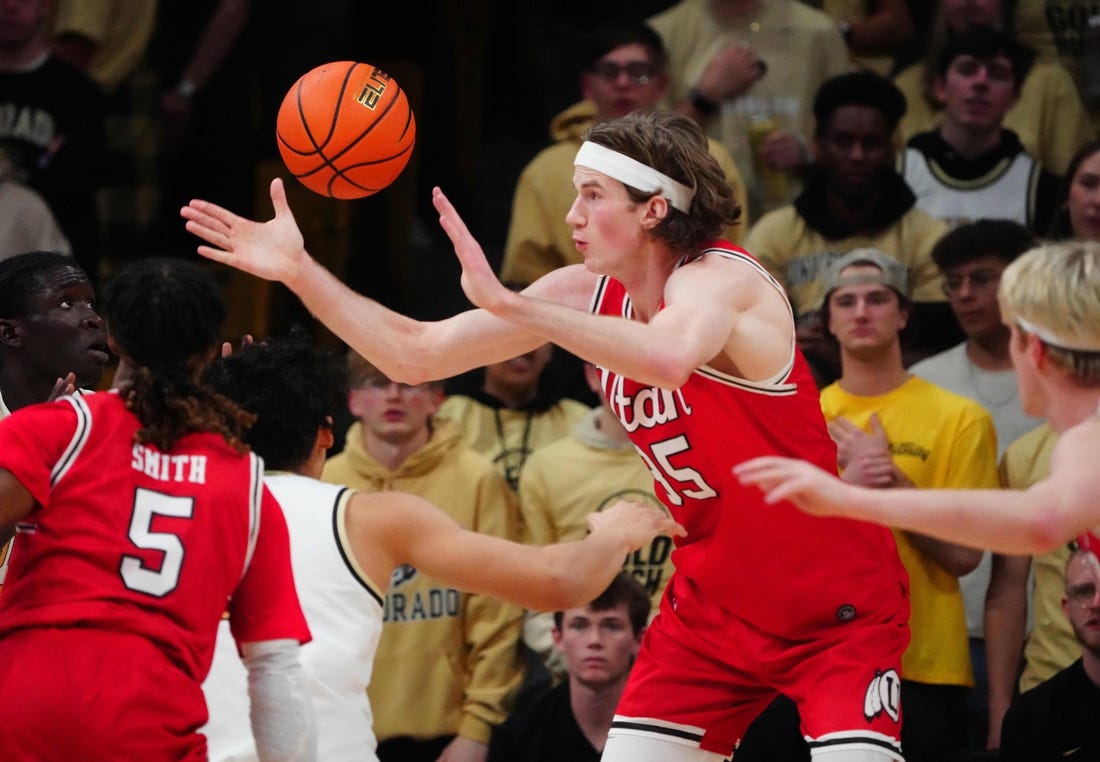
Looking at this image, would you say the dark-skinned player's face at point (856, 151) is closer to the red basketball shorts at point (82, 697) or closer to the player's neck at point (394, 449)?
the player's neck at point (394, 449)

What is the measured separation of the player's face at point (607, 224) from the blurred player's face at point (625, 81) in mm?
3591

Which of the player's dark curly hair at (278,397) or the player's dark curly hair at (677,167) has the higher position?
the player's dark curly hair at (677,167)

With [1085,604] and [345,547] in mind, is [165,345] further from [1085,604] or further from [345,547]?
[1085,604]

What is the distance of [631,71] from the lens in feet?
27.1

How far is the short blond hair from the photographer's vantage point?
12.7 ft

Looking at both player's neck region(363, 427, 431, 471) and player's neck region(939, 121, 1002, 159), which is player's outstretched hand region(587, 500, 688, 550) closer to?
player's neck region(363, 427, 431, 471)

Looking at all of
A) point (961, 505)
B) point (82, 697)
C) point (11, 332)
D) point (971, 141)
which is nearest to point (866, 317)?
point (971, 141)

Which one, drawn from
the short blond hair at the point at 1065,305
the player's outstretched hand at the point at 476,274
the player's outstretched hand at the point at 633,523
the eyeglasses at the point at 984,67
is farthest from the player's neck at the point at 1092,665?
the eyeglasses at the point at 984,67

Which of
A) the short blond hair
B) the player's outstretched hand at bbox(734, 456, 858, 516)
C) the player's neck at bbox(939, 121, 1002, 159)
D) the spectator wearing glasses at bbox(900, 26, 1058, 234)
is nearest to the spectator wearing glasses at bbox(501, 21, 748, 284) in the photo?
the spectator wearing glasses at bbox(900, 26, 1058, 234)

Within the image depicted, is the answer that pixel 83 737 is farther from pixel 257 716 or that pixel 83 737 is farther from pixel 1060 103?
pixel 1060 103

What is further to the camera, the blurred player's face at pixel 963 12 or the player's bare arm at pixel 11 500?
the blurred player's face at pixel 963 12

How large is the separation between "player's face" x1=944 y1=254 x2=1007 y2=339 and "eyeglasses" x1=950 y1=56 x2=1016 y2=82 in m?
1.41

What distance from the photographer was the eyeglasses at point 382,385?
22.7 feet

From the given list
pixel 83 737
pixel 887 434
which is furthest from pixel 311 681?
pixel 887 434
